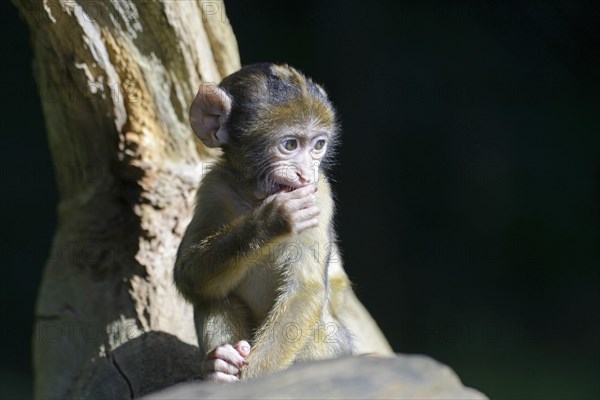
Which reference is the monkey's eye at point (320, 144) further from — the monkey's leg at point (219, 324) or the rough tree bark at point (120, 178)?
the rough tree bark at point (120, 178)

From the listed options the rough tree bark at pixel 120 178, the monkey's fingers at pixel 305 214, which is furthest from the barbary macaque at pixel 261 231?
the rough tree bark at pixel 120 178

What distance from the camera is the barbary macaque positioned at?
19.1 feet

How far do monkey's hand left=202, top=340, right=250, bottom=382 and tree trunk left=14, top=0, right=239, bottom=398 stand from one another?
0.99m

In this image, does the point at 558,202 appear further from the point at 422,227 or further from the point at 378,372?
the point at 378,372

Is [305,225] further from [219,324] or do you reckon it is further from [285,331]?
[219,324]

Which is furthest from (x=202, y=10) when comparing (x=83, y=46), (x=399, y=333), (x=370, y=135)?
(x=399, y=333)

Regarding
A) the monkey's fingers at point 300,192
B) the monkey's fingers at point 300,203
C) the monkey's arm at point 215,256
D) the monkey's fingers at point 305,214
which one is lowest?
the monkey's arm at point 215,256

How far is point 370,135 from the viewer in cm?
1198

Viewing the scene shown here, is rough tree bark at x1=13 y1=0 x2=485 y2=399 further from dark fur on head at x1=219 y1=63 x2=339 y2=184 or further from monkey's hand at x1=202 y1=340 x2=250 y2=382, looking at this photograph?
dark fur on head at x1=219 y1=63 x2=339 y2=184

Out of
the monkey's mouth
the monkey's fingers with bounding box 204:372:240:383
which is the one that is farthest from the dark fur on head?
the monkey's fingers with bounding box 204:372:240:383

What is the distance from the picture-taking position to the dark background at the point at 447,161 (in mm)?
11586

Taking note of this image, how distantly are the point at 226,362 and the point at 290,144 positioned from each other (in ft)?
4.73

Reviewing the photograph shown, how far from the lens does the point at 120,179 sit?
290 inches

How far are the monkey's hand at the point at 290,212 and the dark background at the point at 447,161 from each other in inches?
238
